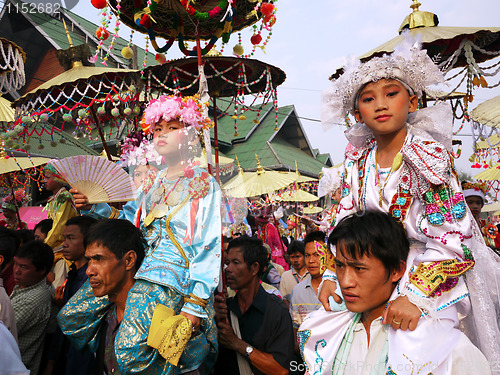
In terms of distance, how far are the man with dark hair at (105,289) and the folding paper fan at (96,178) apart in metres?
0.96

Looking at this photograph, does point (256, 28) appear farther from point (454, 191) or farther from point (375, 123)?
point (454, 191)

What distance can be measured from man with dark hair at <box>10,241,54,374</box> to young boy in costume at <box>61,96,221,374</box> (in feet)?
2.97

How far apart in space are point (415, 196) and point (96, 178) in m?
2.72

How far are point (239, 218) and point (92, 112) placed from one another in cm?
284

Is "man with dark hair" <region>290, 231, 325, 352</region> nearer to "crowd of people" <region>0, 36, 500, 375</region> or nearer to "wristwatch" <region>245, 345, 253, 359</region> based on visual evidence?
"crowd of people" <region>0, 36, 500, 375</region>

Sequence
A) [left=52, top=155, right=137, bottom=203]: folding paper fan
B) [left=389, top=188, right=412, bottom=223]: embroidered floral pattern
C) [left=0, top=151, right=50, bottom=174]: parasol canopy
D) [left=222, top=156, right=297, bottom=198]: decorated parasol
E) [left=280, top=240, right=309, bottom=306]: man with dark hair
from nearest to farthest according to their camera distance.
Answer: [left=389, top=188, right=412, bottom=223]: embroidered floral pattern < [left=52, top=155, right=137, bottom=203]: folding paper fan < [left=280, top=240, right=309, bottom=306]: man with dark hair < [left=0, top=151, right=50, bottom=174]: parasol canopy < [left=222, top=156, right=297, bottom=198]: decorated parasol

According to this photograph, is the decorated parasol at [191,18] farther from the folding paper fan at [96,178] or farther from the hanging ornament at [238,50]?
the folding paper fan at [96,178]

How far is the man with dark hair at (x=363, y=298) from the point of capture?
5.84 ft

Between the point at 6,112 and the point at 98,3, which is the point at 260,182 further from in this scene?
the point at 98,3

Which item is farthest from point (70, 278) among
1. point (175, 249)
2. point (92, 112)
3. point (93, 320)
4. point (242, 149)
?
point (242, 149)

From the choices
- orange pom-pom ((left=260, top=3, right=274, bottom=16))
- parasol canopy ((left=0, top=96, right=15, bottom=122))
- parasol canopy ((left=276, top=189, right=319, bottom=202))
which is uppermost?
orange pom-pom ((left=260, top=3, right=274, bottom=16))

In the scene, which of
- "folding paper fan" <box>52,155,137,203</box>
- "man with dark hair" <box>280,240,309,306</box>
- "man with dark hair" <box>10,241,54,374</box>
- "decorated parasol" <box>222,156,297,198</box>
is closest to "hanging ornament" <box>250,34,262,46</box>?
"folding paper fan" <box>52,155,137,203</box>

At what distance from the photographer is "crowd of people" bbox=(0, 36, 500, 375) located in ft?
5.87

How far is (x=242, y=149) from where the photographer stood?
62.2 ft
